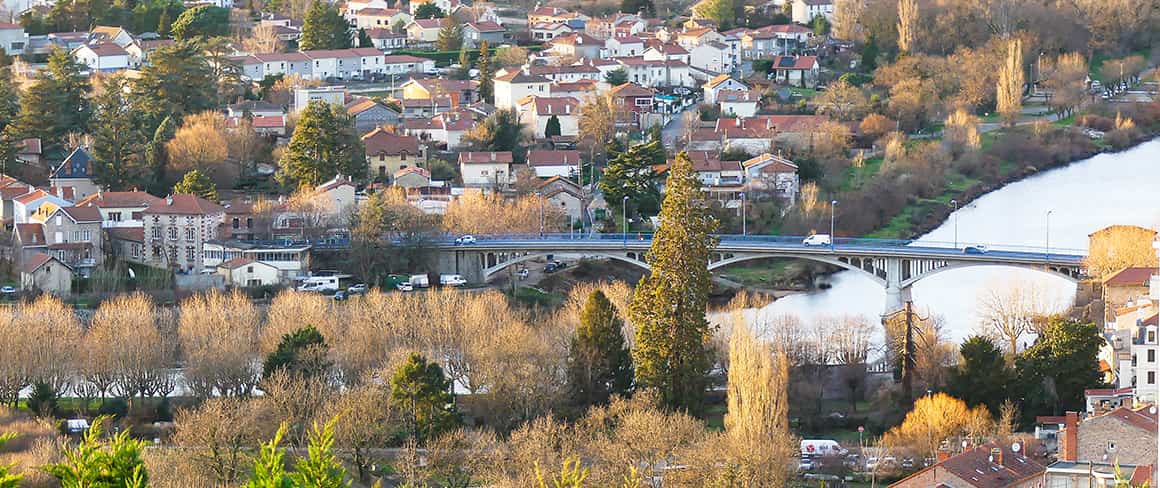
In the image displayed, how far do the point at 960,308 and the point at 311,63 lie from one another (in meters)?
18.9

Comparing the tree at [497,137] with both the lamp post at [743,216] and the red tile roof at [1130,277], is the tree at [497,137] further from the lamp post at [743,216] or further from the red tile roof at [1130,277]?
the red tile roof at [1130,277]

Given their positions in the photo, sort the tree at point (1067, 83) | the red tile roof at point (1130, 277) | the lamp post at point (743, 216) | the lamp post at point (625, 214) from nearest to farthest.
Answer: the red tile roof at point (1130, 277), the lamp post at point (625, 214), the lamp post at point (743, 216), the tree at point (1067, 83)

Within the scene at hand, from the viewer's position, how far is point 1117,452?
21.6 m

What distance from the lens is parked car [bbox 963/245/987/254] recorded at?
3241cm

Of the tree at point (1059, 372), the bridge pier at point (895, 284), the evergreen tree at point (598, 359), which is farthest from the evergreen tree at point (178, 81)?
the tree at point (1059, 372)

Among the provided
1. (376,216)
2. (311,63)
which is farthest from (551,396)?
(311,63)

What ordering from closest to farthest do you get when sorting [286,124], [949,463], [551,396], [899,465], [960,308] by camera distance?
[949,463]
[899,465]
[551,396]
[960,308]
[286,124]

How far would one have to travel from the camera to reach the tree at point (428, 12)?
174ft

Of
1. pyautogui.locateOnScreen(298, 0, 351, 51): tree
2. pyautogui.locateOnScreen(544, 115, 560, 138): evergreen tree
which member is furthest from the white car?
pyautogui.locateOnScreen(298, 0, 351, 51): tree

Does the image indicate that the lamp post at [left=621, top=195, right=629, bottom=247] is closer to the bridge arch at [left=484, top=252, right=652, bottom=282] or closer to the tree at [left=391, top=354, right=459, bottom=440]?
the bridge arch at [left=484, top=252, right=652, bottom=282]

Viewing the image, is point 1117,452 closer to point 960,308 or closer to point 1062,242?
point 960,308

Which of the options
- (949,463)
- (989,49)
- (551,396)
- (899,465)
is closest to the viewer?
(949,463)

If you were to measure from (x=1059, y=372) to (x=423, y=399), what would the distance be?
22.5 feet

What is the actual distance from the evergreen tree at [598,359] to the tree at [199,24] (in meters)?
21.9
